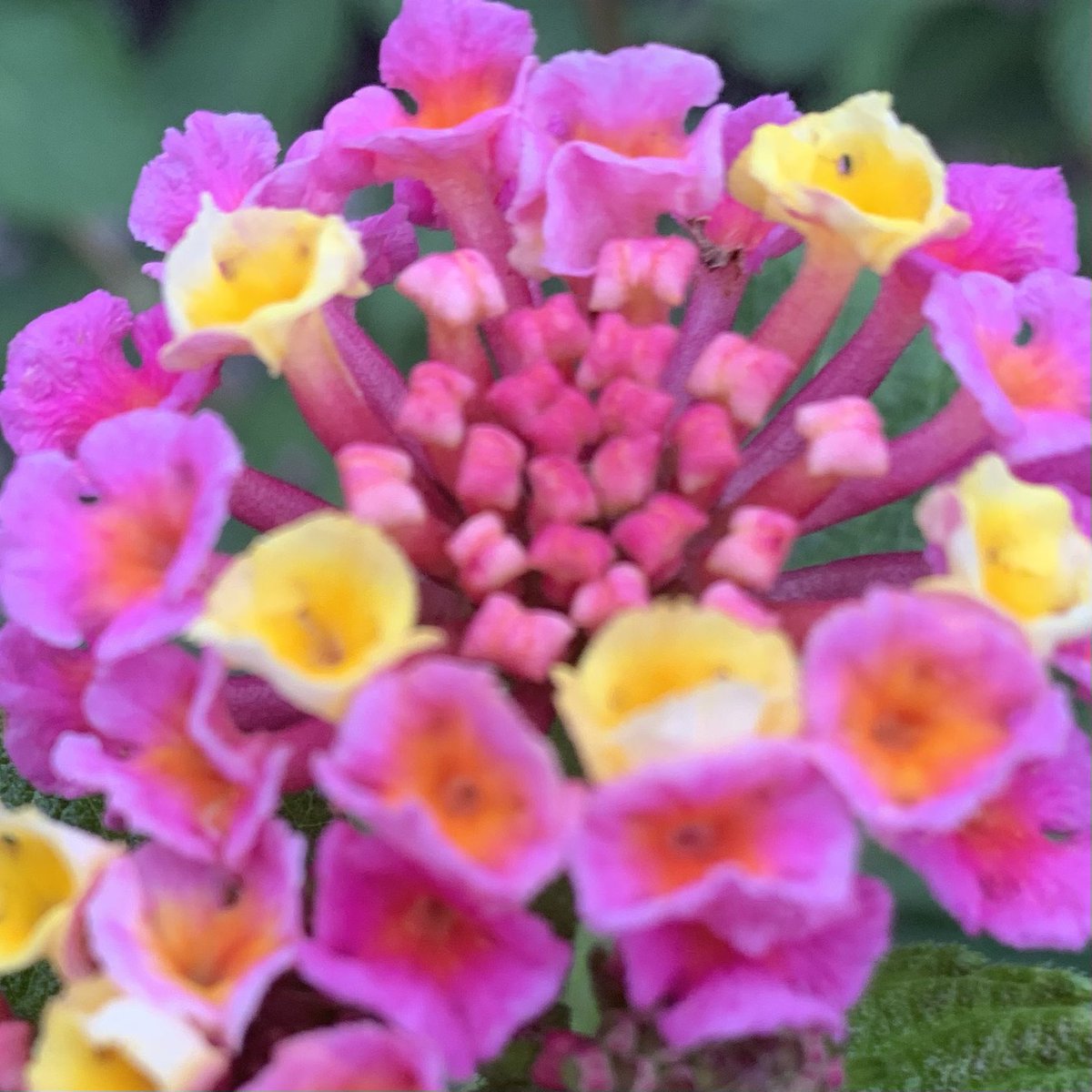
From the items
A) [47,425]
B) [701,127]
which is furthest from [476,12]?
[47,425]

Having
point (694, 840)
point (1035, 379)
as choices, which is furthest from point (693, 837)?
point (1035, 379)

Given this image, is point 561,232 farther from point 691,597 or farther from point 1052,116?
point 1052,116

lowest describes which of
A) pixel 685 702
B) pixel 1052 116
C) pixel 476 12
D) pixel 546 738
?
pixel 1052 116

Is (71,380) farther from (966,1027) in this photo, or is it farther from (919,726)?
(966,1027)

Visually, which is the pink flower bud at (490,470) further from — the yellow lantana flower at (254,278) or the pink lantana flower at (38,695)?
the pink lantana flower at (38,695)

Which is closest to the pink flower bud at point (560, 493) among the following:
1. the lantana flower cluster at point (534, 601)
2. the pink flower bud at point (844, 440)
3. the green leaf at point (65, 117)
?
the lantana flower cluster at point (534, 601)

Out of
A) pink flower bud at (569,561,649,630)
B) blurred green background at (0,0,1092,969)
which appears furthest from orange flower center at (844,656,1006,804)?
blurred green background at (0,0,1092,969)

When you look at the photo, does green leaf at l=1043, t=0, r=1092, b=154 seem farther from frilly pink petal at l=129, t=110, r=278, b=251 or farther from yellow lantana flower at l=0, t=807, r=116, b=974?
yellow lantana flower at l=0, t=807, r=116, b=974
